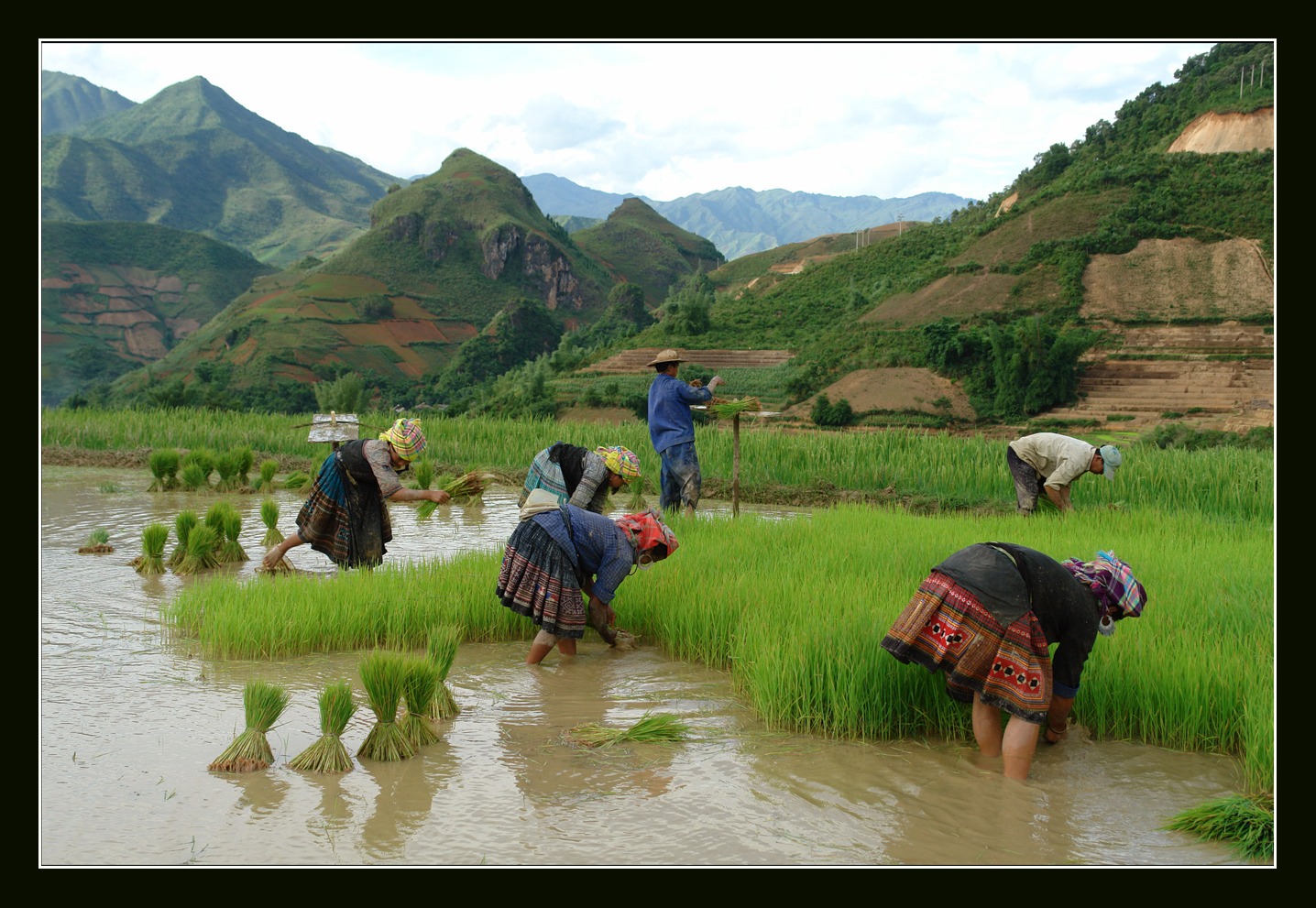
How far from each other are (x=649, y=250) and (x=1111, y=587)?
101720mm

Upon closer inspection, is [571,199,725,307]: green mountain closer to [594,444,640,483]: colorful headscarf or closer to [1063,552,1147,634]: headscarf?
[594,444,640,483]: colorful headscarf

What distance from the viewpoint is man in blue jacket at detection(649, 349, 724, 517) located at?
7.93m

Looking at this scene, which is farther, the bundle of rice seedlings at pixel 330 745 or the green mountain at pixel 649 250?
the green mountain at pixel 649 250

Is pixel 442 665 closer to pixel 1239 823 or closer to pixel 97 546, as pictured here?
pixel 1239 823

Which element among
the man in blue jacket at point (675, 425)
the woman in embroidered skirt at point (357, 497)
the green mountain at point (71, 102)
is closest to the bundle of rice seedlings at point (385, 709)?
the woman in embroidered skirt at point (357, 497)

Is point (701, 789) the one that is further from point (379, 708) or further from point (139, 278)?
point (139, 278)

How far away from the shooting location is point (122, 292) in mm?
75812

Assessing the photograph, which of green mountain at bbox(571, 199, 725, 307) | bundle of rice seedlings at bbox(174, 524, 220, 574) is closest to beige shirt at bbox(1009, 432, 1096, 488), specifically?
bundle of rice seedlings at bbox(174, 524, 220, 574)

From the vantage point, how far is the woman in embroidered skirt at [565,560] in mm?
4316

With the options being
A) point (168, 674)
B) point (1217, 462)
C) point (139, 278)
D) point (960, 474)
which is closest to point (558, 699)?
point (168, 674)

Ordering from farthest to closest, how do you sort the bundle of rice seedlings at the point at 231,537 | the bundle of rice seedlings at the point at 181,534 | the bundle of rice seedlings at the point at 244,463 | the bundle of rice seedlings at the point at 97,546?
the bundle of rice seedlings at the point at 244,463 < the bundle of rice seedlings at the point at 97,546 < the bundle of rice seedlings at the point at 231,537 < the bundle of rice seedlings at the point at 181,534

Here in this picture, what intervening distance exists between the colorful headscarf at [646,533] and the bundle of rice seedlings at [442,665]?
1.06 m

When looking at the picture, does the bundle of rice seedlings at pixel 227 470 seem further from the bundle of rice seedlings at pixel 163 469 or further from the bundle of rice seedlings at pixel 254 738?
the bundle of rice seedlings at pixel 254 738

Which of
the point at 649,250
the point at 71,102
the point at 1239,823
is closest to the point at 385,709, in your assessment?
the point at 1239,823
